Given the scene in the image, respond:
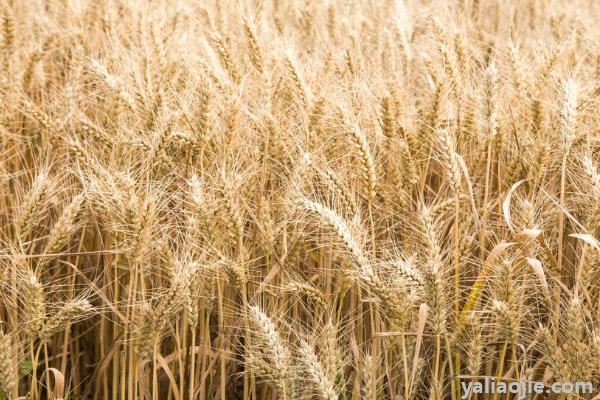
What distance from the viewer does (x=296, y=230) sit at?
2408mm

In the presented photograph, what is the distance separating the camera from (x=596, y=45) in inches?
137

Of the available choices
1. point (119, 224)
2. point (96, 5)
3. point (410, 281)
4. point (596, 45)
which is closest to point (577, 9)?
point (596, 45)

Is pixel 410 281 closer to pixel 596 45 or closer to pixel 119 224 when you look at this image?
pixel 119 224

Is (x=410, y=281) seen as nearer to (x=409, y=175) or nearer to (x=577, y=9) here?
(x=409, y=175)

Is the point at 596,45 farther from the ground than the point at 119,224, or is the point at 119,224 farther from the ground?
the point at 596,45

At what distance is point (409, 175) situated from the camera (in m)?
2.43

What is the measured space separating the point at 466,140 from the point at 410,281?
1.09 metres

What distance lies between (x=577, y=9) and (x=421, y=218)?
3.09 metres

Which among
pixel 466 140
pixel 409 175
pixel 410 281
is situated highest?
pixel 466 140

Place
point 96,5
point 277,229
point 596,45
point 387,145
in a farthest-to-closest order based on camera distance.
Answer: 1. point 96,5
2. point 596,45
3. point 387,145
4. point 277,229

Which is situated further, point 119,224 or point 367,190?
point 367,190

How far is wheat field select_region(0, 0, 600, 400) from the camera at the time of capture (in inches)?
80.8

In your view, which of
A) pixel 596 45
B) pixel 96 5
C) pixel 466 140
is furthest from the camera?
pixel 96 5

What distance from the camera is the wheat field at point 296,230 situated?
205cm
